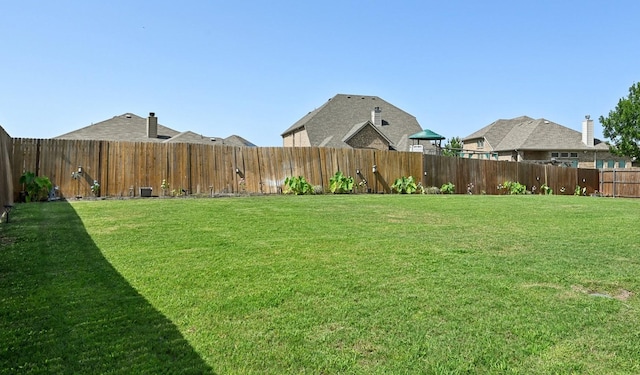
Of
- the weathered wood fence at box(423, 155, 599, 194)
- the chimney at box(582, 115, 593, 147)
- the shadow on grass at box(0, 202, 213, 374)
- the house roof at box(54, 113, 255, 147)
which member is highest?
the chimney at box(582, 115, 593, 147)

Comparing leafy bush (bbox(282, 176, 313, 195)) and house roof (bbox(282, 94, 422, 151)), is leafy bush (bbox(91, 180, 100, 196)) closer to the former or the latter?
leafy bush (bbox(282, 176, 313, 195))

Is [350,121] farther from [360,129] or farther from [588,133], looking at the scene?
[588,133]

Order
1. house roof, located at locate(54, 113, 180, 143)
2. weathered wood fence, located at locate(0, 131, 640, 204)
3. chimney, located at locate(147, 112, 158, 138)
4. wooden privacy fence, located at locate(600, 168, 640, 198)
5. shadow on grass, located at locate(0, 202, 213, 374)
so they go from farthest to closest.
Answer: chimney, located at locate(147, 112, 158, 138), house roof, located at locate(54, 113, 180, 143), wooden privacy fence, located at locate(600, 168, 640, 198), weathered wood fence, located at locate(0, 131, 640, 204), shadow on grass, located at locate(0, 202, 213, 374)

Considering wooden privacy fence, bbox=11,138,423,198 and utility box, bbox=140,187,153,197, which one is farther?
utility box, bbox=140,187,153,197

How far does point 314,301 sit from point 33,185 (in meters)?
9.99

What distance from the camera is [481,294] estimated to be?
324 centimetres

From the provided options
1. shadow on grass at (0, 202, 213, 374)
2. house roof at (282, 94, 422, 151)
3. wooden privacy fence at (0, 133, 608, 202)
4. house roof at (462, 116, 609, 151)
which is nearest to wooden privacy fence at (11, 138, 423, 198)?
wooden privacy fence at (0, 133, 608, 202)

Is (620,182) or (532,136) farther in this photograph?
(532,136)

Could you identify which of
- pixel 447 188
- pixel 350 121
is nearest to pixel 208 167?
pixel 447 188

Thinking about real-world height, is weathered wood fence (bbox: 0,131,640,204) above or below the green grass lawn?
above

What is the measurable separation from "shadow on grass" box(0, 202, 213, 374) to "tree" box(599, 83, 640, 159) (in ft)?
136

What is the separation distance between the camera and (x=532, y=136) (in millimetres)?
34656

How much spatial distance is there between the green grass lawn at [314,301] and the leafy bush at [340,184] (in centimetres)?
803

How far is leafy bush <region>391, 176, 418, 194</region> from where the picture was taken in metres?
15.0
